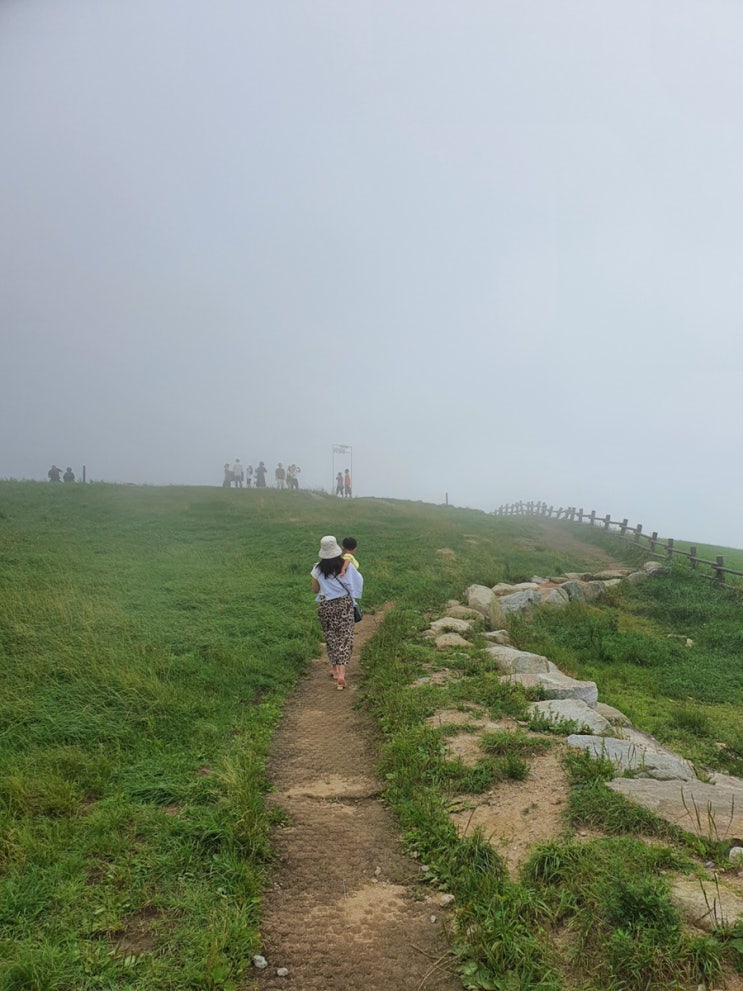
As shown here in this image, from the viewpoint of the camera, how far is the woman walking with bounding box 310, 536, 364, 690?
26.8 ft

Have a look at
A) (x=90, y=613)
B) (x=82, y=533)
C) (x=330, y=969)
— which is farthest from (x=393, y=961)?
(x=82, y=533)

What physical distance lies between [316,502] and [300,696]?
22.1m

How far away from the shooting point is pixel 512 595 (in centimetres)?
1366

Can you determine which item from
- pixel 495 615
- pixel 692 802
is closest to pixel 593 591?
pixel 495 615

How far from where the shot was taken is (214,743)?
Result: 576 cm

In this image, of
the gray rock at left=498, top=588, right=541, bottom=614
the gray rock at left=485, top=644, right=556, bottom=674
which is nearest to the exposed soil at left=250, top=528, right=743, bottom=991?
the gray rock at left=485, top=644, right=556, bottom=674

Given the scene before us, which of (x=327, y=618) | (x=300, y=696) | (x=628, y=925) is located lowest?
(x=300, y=696)

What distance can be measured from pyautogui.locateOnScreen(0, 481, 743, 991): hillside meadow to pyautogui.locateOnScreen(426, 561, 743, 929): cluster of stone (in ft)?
0.88

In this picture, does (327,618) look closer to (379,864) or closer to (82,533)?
(379,864)

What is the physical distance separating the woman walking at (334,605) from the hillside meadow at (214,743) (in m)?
0.72

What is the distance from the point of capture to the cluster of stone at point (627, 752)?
3.96 m

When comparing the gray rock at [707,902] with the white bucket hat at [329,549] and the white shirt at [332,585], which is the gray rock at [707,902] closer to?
the white shirt at [332,585]

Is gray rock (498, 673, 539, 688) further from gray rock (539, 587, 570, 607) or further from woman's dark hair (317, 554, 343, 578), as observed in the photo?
gray rock (539, 587, 570, 607)

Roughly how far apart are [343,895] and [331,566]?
4714 millimetres
